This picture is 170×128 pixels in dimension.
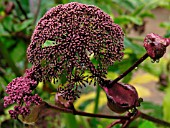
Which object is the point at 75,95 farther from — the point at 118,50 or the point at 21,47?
the point at 21,47

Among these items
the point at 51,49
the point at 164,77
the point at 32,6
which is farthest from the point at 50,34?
the point at 164,77

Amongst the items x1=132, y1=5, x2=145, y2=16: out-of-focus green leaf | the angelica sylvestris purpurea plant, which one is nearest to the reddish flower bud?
the angelica sylvestris purpurea plant

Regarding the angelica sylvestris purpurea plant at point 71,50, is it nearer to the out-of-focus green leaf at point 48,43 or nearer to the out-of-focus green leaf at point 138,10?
the out-of-focus green leaf at point 48,43

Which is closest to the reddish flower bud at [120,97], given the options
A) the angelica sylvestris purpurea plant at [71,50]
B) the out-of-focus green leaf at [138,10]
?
the angelica sylvestris purpurea plant at [71,50]

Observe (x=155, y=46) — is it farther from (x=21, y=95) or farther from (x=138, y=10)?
(x=138, y=10)

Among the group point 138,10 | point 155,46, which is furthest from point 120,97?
point 138,10
